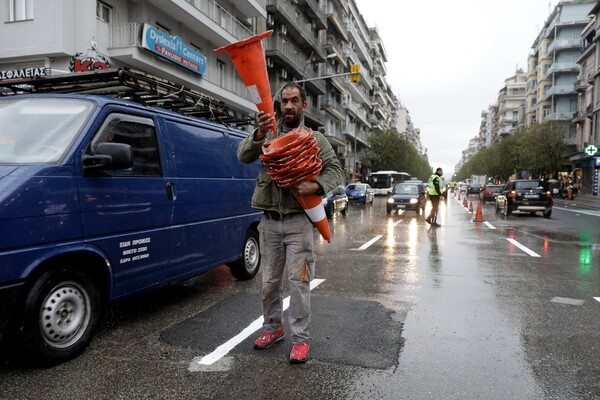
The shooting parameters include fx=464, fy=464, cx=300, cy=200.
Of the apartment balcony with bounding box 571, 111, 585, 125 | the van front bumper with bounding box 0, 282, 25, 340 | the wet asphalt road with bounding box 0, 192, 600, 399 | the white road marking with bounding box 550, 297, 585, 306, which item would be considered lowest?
the white road marking with bounding box 550, 297, 585, 306

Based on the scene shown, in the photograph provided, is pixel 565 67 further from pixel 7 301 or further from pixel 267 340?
pixel 7 301

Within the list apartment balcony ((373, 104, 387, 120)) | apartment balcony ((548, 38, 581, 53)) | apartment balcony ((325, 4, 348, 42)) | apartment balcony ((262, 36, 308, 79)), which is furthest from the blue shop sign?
apartment balcony ((373, 104, 387, 120))

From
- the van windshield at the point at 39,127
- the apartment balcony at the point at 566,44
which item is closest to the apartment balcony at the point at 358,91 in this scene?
the apartment balcony at the point at 566,44

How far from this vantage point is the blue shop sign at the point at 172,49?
1806cm

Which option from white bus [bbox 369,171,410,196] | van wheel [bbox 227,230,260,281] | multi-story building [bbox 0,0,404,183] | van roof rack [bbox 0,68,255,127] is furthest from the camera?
white bus [bbox 369,171,410,196]

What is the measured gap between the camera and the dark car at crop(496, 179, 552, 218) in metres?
20.0

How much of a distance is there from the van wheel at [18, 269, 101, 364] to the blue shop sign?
16.1 meters

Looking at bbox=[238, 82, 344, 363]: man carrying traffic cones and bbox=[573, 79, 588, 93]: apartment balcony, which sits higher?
bbox=[573, 79, 588, 93]: apartment balcony

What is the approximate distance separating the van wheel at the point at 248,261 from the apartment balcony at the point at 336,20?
46922mm

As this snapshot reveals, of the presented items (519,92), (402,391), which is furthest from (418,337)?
(519,92)

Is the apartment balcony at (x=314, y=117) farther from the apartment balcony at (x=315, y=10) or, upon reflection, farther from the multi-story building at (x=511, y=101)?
the multi-story building at (x=511, y=101)

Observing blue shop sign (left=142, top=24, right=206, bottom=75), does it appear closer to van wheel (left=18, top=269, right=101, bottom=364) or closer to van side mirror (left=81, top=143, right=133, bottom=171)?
van side mirror (left=81, top=143, right=133, bottom=171)

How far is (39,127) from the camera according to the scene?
3.74m

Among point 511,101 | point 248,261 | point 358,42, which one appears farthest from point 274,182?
point 511,101
